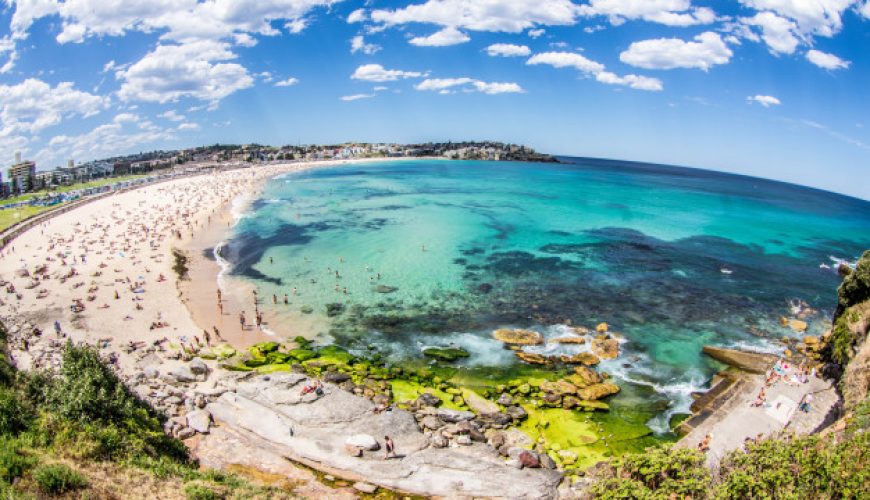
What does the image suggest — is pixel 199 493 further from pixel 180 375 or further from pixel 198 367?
pixel 198 367

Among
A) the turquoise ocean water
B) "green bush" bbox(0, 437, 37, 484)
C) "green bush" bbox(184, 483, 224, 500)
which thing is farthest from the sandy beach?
"green bush" bbox(184, 483, 224, 500)

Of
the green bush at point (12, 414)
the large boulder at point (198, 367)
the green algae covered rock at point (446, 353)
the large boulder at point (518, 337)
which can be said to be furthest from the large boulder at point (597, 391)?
the green bush at point (12, 414)

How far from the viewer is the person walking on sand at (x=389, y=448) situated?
1869 cm

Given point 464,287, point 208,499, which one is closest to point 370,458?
point 208,499

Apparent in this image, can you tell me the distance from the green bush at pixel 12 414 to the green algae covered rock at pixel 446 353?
64.1 feet

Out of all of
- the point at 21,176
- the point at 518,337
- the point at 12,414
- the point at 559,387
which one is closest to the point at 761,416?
the point at 559,387

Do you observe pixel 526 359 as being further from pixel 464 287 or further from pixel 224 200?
pixel 224 200

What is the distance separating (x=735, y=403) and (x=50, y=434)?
30730mm

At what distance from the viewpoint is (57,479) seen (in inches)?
436

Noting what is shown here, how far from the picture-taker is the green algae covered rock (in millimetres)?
28016

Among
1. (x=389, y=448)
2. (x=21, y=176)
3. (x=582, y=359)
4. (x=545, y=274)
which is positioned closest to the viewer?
(x=389, y=448)

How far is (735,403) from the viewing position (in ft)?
75.4

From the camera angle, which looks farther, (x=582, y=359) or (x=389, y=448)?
(x=582, y=359)

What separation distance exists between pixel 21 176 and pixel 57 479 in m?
130
